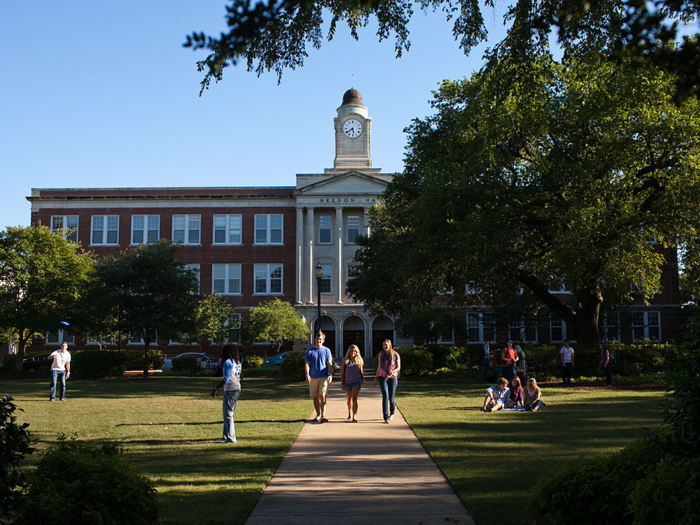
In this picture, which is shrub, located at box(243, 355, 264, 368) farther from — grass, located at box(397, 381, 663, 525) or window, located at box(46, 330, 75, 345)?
grass, located at box(397, 381, 663, 525)

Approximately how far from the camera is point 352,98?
57.7 meters

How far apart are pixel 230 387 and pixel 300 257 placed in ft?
136

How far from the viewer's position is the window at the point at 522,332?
4696 centimetres

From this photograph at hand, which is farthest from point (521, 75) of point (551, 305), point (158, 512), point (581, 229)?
point (551, 305)

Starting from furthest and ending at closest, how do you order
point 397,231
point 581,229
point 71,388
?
point 397,231 → point 71,388 → point 581,229

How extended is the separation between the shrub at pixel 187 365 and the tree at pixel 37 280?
7.02 meters

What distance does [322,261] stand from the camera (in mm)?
52750

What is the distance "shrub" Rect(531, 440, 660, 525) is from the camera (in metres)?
5.02

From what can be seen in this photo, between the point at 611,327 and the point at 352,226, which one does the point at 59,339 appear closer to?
the point at 352,226

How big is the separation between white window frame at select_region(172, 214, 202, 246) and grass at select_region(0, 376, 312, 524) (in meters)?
30.1

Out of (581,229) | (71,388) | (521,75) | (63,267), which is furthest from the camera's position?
(63,267)

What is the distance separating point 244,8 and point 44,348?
53.0 meters

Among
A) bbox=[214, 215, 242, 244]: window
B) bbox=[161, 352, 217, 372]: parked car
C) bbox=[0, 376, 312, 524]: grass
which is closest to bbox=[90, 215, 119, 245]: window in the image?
bbox=[214, 215, 242, 244]: window

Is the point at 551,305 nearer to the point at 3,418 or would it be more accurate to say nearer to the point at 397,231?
the point at 397,231
